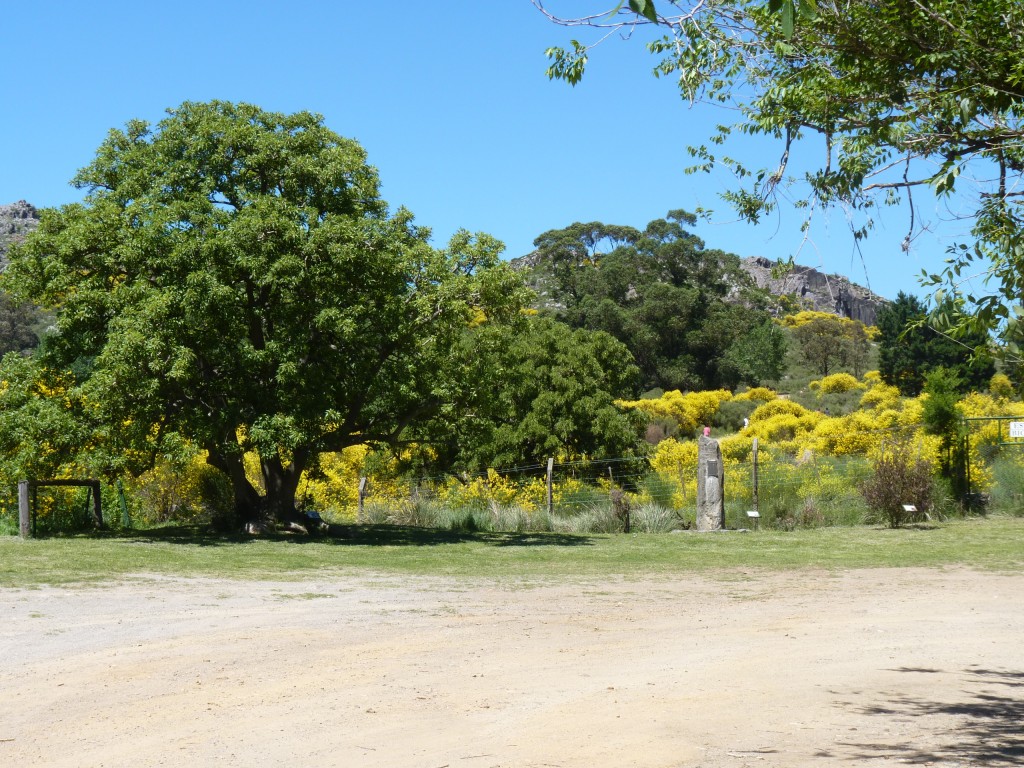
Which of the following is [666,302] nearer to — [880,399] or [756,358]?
[756,358]

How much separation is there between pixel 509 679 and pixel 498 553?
1124 centimetres

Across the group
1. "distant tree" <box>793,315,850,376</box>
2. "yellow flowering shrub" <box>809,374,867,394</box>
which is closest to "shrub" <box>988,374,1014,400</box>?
"yellow flowering shrub" <box>809,374,867,394</box>

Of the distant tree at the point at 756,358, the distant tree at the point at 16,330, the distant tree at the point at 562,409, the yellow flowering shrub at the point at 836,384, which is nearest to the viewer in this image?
the distant tree at the point at 562,409

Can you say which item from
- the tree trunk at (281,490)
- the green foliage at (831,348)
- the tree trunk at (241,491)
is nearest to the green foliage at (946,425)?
the tree trunk at (281,490)

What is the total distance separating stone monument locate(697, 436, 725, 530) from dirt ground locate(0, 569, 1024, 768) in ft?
34.6

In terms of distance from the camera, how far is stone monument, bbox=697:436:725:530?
23.2 m

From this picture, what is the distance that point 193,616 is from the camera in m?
10.7

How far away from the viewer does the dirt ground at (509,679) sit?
5883 mm

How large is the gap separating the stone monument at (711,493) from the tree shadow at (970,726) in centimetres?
1525

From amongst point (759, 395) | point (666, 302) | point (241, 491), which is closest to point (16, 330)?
point (666, 302)

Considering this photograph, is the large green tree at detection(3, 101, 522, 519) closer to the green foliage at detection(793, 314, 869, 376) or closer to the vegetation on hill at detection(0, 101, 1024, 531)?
the vegetation on hill at detection(0, 101, 1024, 531)

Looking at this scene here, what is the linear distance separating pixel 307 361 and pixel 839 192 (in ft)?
50.9

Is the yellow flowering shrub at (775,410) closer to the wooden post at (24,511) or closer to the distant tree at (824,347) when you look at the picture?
the distant tree at (824,347)

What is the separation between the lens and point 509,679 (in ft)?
25.2
